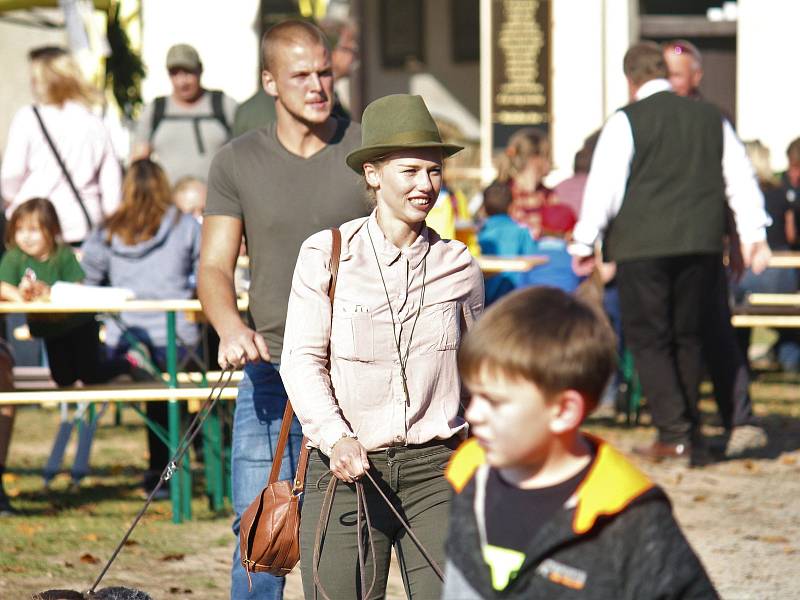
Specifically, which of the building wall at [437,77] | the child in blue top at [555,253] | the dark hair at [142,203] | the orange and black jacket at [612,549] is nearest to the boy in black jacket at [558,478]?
the orange and black jacket at [612,549]

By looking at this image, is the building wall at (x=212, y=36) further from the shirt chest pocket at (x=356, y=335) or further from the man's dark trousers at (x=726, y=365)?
the shirt chest pocket at (x=356, y=335)

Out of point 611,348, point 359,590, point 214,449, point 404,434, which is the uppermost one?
point 611,348

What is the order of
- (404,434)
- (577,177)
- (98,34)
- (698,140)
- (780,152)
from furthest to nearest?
1. (780,152)
2. (98,34)
3. (577,177)
4. (698,140)
5. (404,434)

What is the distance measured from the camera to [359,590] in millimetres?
3812

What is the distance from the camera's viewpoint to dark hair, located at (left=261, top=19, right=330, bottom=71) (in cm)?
487

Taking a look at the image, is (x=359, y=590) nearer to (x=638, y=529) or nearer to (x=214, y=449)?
(x=638, y=529)

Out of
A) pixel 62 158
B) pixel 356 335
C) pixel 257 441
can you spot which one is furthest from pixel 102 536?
pixel 356 335

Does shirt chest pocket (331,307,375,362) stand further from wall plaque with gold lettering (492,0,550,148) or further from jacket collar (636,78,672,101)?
wall plaque with gold lettering (492,0,550,148)

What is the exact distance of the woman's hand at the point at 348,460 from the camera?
353cm

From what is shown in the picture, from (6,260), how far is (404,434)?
14.9 ft

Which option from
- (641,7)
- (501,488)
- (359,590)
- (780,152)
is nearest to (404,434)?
(359,590)

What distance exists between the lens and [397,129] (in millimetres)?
3818

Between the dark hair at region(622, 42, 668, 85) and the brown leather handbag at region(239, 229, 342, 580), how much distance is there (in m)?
5.04

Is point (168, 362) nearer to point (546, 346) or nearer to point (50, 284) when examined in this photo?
point (50, 284)
